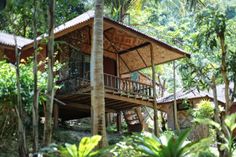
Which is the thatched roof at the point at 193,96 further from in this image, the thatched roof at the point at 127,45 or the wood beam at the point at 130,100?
the wood beam at the point at 130,100

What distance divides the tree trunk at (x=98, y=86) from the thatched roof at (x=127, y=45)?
422 centimetres

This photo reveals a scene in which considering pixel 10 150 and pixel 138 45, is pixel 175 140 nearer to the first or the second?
pixel 10 150

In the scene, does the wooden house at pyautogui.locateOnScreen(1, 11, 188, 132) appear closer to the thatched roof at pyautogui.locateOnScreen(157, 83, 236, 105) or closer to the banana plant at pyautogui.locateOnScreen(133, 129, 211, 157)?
the thatched roof at pyautogui.locateOnScreen(157, 83, 236, 105)

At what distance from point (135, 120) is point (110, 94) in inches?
194

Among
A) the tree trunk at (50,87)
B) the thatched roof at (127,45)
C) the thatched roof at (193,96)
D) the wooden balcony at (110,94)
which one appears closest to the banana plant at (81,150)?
the tree trunk at (50,87)

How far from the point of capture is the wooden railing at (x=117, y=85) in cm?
1297

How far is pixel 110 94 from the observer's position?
13.1 meters

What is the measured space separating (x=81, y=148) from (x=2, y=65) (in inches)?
171

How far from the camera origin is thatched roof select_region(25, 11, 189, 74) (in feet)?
42.5

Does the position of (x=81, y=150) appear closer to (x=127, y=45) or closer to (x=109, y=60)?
(x=127, y=45)

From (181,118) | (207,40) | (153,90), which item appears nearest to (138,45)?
(153,90)

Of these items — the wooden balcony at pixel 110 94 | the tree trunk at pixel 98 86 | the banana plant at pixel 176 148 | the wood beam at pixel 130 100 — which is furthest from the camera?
the wood beam at pixel 130 100

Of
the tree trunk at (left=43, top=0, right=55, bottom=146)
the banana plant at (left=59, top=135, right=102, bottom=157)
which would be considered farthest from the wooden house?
the banana plant at (left=59, top=135, right=102, bottom=157)

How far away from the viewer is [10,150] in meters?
9.45
